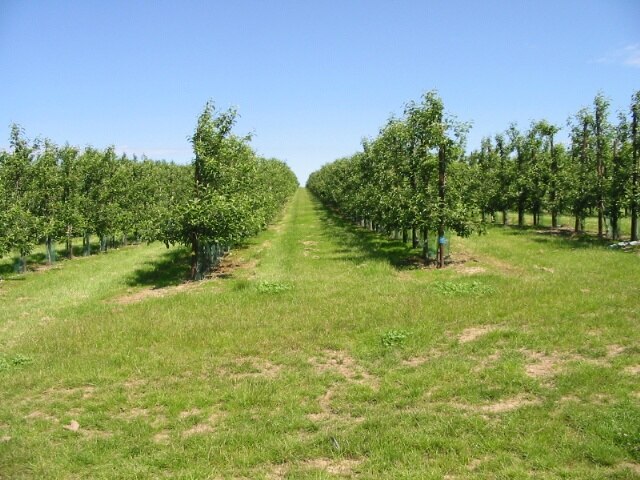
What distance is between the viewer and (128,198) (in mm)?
39562

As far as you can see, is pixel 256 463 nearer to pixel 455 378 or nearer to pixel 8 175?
pixel 455 378

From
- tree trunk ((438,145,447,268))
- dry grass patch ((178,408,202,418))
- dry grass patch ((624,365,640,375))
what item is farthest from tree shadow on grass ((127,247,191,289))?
dry grass patch ((624,365,640,375))

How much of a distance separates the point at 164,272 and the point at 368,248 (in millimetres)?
12368

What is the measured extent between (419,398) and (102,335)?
366 inches

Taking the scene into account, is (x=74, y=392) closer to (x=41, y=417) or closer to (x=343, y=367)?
(x=41, y=417)

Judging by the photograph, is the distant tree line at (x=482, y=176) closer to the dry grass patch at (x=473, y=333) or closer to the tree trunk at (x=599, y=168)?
the tree trunk at (x=599, y=168)

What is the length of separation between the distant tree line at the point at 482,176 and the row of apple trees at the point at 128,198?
7915 millimetres

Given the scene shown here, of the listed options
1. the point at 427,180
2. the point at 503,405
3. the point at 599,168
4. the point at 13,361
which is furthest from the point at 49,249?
the point at 599,168

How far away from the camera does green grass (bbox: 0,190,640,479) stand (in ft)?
23.6

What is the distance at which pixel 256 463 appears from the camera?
23.6 ft

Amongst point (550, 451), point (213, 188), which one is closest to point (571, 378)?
point (550, 451)

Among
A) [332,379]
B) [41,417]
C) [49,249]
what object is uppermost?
[49,249]

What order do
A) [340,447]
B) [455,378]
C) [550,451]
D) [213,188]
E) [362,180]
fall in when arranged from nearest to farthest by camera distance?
[550,451] < [340,447] < [455,378] < [213,188] < [362,180]

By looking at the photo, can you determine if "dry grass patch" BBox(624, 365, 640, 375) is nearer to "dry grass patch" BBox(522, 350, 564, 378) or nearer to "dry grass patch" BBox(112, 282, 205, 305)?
"dry grass patch" BBox(522, 350, 564, 378)
